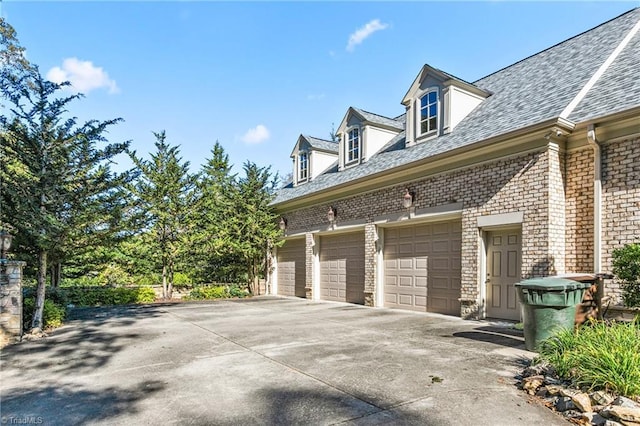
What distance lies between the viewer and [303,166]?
17.6 m

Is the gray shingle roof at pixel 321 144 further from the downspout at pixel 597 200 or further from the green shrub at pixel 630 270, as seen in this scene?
the green shrub at pixel 630 270

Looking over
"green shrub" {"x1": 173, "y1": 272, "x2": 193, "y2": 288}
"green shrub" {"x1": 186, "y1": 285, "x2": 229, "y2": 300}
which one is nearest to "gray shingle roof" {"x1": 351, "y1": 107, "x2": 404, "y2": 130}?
"green shrub" {"x1": 186, "y1": 285, "x2": 229, "y2": 300}

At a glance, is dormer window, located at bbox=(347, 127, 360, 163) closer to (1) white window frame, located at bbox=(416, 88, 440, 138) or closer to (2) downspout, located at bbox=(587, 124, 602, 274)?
(1) white window frame, located at bbox=(416, 88, 440, 138)

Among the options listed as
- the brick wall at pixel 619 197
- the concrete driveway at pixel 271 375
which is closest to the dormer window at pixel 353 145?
the concrete driveway at pixel 271 375

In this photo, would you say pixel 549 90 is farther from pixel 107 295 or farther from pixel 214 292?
pixel 107 295

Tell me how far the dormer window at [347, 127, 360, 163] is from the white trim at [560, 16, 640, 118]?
Result: 698 centimetres

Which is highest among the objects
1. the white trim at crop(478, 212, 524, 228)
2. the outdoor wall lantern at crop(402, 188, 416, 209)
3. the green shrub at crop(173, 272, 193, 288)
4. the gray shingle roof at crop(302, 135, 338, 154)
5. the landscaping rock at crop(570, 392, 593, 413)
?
the gray shingle roof at crop(302, 135, 338, 154)

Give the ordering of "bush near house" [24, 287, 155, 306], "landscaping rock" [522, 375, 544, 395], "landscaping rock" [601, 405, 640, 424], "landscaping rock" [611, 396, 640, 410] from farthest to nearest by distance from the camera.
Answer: "bush near house" [24, 287, 155, 306], "landscaping rock" [522, 375, 544, 395], "landscaping rock" [611, 396, 640, 410], "landscaping rock" [601, 405, 640, 424]

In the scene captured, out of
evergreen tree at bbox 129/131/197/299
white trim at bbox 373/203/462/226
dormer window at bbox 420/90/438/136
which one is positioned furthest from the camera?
evergreen tree at bbox 129/131/197/299

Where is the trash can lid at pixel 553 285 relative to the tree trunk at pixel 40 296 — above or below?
above

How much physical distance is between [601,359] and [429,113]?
857 cm

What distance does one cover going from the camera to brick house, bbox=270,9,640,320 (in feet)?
24.0

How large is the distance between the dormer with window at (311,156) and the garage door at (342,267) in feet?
11.8

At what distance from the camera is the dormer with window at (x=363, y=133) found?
1342 cm
